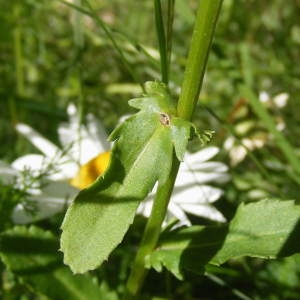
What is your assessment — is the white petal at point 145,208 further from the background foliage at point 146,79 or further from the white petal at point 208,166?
the white petal at point 208,166

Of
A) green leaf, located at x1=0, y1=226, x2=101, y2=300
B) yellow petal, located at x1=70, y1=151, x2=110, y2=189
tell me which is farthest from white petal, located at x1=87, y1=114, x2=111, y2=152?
green leaf, located at x1=0, y1=226, x2=101, y2=300

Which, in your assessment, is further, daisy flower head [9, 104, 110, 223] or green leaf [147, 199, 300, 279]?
daisy flower head [9, 104, 110, 223]

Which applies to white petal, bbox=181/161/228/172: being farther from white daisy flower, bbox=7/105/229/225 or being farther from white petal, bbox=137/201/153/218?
white petal, bbox=137/201/153/218

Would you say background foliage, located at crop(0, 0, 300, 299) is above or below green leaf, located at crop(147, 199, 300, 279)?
below

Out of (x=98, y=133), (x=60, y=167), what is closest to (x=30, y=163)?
(x=60, y=167)

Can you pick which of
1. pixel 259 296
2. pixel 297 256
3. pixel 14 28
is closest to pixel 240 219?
pixel 297 256

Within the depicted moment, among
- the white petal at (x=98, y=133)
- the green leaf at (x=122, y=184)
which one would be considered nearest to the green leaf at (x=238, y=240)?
the green leaf at (x=122, y=184)

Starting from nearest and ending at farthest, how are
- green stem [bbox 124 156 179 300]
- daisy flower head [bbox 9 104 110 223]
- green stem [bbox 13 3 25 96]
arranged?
green stem [bbox 124 156 179 300] < daisy flower head [bbox 9 104 110 223] < green stem [bbox 13 3 25 96]

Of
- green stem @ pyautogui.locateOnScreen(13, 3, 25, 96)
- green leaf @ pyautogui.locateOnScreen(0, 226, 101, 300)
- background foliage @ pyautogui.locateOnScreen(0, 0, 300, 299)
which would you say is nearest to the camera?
green leaf @ pyautogui.locateOnScreen(0, 226, 101, 300)
